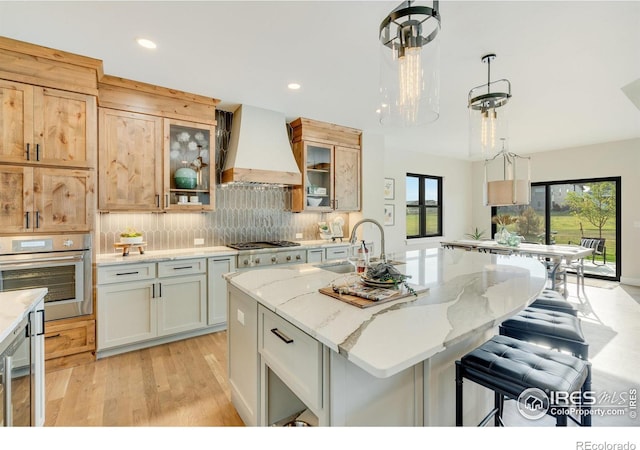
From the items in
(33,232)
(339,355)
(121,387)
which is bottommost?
(121,387)

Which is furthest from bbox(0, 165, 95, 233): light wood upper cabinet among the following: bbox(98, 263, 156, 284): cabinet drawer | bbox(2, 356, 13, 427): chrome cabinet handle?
bbox(2, 356, 13, 427): chrome cabinet handle

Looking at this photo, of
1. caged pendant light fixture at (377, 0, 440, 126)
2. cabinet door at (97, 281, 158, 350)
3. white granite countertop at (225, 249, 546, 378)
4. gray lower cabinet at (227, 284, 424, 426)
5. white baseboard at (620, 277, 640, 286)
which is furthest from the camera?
white baseboard at (620, 277, 640, 286)

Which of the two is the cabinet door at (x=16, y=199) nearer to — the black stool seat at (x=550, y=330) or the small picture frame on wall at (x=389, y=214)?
the black stool seat at (x=550, y=330)

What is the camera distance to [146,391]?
2.26 m

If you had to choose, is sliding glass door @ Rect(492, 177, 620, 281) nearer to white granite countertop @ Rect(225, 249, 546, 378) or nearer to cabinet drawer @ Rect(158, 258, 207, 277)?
white granite countertop @ Rect(225, 249, 546, 378)

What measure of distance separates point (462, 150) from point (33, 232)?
6.81 metres

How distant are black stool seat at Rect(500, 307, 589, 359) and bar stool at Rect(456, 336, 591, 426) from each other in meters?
0.26

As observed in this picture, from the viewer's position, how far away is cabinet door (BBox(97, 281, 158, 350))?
273 cm

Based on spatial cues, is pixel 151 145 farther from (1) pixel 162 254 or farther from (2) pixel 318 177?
(2) pixel 318 177

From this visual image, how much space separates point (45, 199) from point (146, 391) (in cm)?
177

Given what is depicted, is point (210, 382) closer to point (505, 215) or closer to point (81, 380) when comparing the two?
point (81, 380)

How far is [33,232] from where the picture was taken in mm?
2439

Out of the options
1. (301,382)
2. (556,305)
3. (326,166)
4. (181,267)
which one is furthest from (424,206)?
(301,382)
